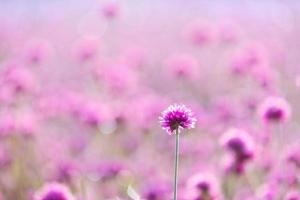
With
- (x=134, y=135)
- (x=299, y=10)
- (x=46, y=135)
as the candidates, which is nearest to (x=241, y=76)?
(x=134, y=135)

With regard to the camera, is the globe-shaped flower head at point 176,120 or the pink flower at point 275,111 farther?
the pink flower at point 275,111

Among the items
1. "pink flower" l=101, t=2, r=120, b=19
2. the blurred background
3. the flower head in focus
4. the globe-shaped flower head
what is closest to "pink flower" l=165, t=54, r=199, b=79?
the blurred background

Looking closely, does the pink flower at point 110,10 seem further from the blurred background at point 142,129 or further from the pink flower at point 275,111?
the pink flower at point 275,111

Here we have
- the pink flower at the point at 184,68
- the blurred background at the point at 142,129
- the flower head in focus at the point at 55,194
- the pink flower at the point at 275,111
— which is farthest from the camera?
the pink flower at the point at 184,68

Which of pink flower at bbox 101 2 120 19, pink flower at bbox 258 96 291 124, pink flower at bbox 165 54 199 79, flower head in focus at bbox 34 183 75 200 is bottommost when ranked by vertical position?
flower head in focus at bbox 34 183 75 200

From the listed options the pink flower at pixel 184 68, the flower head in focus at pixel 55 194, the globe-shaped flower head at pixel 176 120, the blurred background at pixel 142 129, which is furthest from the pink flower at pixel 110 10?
the globe-shaped flower head at pixel 176 120

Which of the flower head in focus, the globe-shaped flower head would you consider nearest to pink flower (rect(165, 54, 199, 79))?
the flower head in focus

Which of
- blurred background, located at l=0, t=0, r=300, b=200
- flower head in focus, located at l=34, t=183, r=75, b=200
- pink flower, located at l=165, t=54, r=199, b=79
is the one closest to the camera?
flower head in focus, located at l=34, t=183, r=75, b=200

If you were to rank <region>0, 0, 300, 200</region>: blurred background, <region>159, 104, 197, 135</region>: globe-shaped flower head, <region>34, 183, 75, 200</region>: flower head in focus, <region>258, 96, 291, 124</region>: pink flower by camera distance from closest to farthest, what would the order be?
<region>159, 104, 197, 135</region>: globe-shaped flower head → <region>34, 183, 75, 200</region>: flower head in focus → <region>258, 96, 291, 124</region>: pink flower → <region>0, 0, 300, 200</region>: blurred background

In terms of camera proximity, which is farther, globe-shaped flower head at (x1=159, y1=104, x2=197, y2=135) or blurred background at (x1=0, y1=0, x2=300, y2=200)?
blurred background at (x1=0, y1=0, x2=300, y2=200)

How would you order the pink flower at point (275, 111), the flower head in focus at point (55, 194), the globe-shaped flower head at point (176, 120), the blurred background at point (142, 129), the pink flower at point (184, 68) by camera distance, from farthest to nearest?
the pink flower at point (184, 68) < the blurred background at point (142, 129) < the pink flower at point (275, 111) < the flower head in focus at point (55, 194) < the globe-shaped flower head at point (176, 120)

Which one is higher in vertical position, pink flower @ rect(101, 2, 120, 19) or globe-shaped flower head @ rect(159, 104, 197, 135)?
pink flower @ rect(101, 2, 120, 19)

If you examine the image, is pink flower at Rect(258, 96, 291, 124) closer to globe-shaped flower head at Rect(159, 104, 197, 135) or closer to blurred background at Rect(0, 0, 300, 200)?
blurred background at Rect(0, 0, 300, 200)
